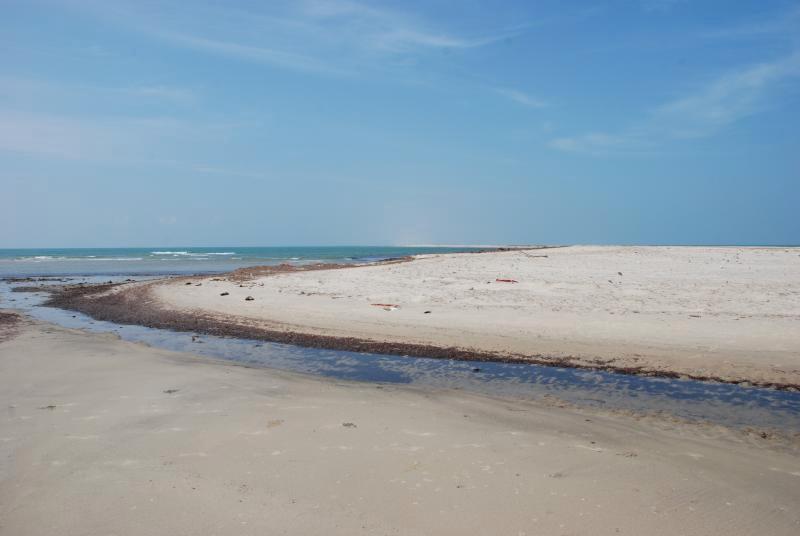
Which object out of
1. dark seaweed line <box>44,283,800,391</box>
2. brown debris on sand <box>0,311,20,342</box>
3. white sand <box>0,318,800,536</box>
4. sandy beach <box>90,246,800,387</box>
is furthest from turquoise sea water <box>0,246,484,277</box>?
white sand <box>0,318,800,536</box>

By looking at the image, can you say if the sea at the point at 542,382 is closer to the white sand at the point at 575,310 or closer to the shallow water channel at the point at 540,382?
the shallow water channel at the point at 540,382

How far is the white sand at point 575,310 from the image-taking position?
10.7 m

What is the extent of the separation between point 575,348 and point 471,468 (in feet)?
22.5

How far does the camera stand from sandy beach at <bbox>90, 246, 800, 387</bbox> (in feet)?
34.9

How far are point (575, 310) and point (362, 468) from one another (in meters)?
11.1

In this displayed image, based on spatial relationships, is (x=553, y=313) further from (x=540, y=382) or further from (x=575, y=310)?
(x=540, y=382)

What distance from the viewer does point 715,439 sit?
6406 mm

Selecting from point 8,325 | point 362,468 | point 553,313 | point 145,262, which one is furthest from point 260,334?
point 145,262

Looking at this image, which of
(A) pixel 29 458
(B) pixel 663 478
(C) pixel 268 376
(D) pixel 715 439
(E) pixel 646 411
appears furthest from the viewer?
(C) pixel 268 376

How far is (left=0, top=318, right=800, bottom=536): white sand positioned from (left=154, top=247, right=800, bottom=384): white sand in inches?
167

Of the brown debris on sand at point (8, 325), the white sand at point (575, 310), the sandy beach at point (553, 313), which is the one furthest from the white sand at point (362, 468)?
the brown debris on sand at point (8, 325)

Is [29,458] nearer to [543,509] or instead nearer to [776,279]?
[543,509]

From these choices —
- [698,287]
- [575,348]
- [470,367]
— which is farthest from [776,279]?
[470,367]

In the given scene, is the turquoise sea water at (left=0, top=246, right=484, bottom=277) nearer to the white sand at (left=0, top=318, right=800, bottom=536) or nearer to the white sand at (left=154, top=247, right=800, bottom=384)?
the white sand at (left=154, top=247, right=800, bottom=384)
